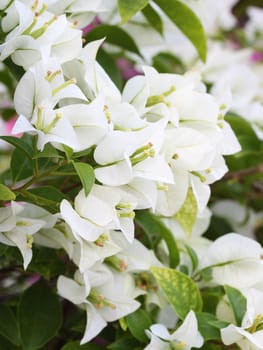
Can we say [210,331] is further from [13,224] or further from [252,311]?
[13,224]

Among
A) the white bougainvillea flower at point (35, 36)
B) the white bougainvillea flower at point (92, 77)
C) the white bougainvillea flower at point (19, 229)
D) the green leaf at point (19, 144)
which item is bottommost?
the white bougainvillea flower at point (19, 229)

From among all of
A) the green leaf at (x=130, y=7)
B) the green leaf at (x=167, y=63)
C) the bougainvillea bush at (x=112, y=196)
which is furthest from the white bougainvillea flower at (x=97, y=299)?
the green leaf at (x=167, y=63)

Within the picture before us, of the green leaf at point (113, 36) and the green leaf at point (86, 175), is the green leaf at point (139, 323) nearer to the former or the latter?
the green leaf at point (86, 175)

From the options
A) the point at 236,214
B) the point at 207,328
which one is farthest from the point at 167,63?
the point at 207,328

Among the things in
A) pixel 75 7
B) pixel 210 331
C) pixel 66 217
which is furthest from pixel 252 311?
pixel 75 7

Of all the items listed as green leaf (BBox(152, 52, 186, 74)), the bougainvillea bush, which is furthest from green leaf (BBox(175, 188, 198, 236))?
green leaf (BBox(152, 52, 186, 74))

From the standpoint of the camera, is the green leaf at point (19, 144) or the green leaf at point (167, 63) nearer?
the green leaf at point (19, 144)
